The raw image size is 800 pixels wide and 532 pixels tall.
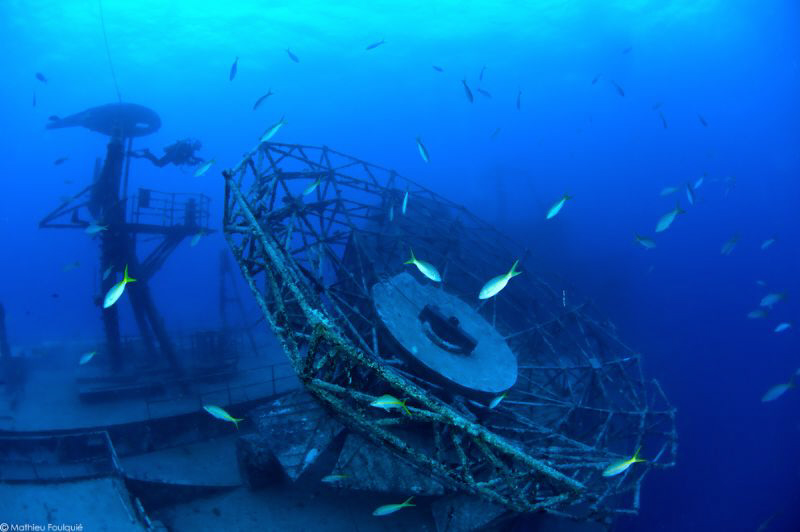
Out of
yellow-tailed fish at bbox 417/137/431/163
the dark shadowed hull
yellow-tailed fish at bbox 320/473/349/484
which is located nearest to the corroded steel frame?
yellow-tailed fish at bbox 320/473/349/484

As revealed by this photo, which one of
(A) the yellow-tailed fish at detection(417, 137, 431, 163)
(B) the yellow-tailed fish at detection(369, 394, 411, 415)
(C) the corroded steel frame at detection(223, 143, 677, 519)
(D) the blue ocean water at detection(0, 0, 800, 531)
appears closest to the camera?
(B) the yellow-tailed fish at detection(369, 394, 411, 415)

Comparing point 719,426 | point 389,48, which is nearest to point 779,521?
point 719,426

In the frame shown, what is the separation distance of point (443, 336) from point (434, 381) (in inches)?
66.6

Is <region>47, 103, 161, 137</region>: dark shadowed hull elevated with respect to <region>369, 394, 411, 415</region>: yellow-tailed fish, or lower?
elevated

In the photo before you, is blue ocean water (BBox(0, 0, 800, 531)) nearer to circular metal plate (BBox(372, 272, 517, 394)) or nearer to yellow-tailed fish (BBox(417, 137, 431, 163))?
circular metal plate (BBox(372, 272, 517, 394))

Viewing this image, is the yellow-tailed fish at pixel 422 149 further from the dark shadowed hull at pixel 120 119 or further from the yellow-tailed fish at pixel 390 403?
the dark shadowed hull at pixel 120 119

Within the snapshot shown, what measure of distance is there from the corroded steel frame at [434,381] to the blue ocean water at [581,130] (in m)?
8.42

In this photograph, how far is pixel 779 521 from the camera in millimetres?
16844

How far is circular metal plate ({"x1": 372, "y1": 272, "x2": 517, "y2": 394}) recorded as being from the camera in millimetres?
8312

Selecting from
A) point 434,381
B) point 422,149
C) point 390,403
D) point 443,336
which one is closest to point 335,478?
point 390,403

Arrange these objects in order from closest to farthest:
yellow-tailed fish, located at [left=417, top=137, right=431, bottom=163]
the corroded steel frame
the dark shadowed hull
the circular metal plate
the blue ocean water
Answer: the corroded steel frame → the circular metal plate → yellow-tailed fish, located at [left=417, top=137, right=431, bottom=163] → the dark shadowed hull → the blue ocean water

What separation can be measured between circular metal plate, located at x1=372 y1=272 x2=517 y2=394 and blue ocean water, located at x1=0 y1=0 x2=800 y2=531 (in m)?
12.5

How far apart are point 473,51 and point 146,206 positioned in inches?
1919

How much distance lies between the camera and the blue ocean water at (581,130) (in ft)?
76.9
